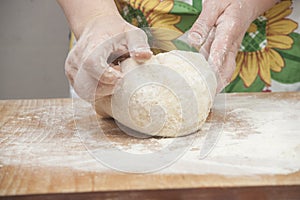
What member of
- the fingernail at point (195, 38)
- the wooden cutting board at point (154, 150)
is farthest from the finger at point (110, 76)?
the fingernail at point (195, 38)

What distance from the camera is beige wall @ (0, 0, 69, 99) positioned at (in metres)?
1.78

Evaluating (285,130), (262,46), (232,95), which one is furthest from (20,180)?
(262,46)

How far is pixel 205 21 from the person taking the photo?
1079mm

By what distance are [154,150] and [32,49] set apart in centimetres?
108

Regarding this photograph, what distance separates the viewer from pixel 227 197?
688 mm

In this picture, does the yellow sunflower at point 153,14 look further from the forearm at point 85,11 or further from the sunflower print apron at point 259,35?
the forearm at point 85,11

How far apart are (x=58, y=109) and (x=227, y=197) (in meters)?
0.57

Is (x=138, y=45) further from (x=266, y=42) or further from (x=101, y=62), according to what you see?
(x=266, y=42)

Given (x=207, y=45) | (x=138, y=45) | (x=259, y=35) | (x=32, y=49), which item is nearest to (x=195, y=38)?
(x=207, y=45)

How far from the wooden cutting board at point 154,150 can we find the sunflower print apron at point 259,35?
0.32 ft

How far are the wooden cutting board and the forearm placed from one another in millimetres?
209

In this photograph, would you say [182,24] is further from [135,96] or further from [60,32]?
[60,32]

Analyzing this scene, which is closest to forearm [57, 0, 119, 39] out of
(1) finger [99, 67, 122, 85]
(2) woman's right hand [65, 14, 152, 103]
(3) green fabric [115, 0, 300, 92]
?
(2) woman's right hand [65, 14, 152, 103]

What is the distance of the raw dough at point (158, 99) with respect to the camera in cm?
93
